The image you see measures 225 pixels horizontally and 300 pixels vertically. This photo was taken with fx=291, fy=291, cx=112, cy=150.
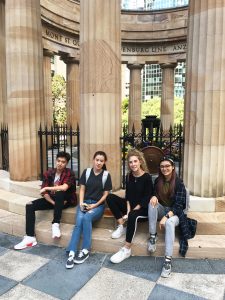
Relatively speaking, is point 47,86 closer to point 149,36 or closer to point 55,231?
point 149,36

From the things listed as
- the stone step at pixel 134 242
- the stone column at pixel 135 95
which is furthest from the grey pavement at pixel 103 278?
the stone column at pixel 135 95

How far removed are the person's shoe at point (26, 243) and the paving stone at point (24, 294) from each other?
4.36ft

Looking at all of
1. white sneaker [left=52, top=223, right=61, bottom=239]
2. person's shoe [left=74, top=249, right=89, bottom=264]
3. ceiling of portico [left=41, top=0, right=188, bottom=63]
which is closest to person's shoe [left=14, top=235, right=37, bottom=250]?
white sneaker [left=52, top=223, right=61, bottom=239]

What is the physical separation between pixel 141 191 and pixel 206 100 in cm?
235

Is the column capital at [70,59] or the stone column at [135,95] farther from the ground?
the column capital at [70,59]

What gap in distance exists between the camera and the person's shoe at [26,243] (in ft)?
18.0

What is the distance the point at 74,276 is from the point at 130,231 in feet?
3.85

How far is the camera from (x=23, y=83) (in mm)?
7645

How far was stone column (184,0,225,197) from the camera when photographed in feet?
19.0

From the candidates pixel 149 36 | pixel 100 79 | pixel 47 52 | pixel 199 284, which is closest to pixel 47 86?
pixel 47 52

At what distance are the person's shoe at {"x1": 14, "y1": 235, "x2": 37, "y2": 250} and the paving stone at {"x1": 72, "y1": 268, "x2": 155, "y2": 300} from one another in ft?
5.52

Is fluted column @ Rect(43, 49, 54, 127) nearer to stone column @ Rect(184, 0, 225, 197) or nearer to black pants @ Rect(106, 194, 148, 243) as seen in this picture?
stone column @ Rect(184, 0, 225, 197)

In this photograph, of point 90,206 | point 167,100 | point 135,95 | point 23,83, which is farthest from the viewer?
point 135,95

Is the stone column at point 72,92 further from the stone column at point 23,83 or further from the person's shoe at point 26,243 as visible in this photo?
the person's shoe at point 26,243
